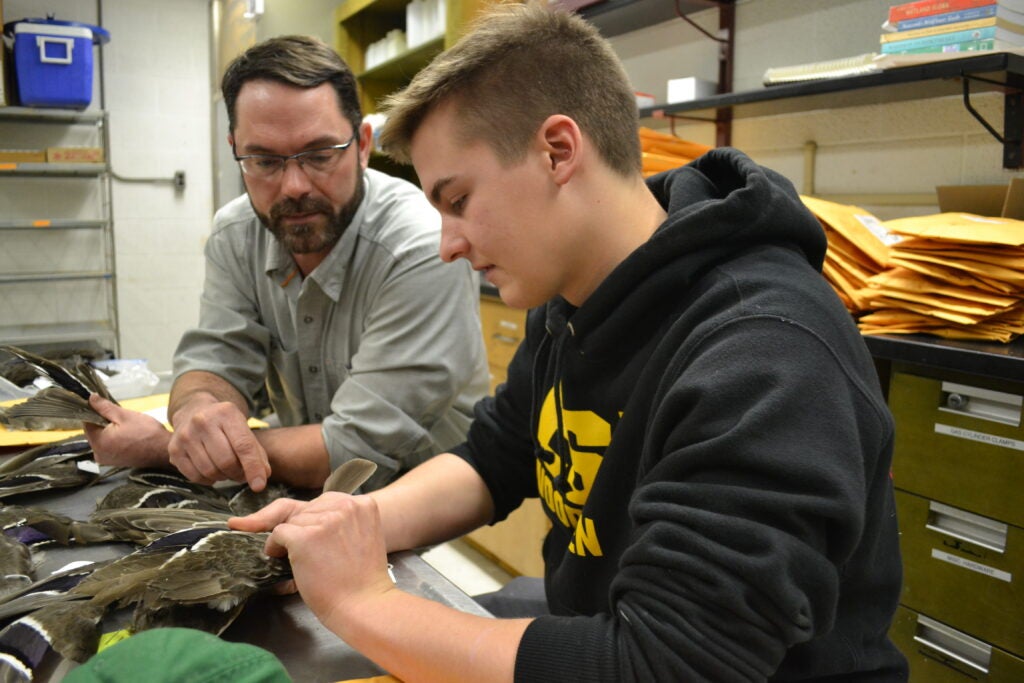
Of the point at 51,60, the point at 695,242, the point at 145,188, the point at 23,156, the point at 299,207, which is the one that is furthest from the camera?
the point at 145,188

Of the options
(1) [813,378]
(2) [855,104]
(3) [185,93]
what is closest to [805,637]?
(1) [813,378]

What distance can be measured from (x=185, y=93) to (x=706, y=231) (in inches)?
194

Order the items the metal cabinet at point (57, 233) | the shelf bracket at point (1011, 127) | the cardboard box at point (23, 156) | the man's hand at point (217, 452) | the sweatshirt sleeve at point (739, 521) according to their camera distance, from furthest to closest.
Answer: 1. the metal cabinet at point (57, 233)
2. the cardboard box at point (23, 156)
3. the shelf bracket at point (1011, 127)
4. the man's hand at point (217, 452)
5. the sweatshirt sleeve at point (739, 521)

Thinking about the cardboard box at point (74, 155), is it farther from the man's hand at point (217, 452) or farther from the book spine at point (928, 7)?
the book spine at point (928, 7)

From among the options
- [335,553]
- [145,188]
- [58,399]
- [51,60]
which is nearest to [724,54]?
[58,399]

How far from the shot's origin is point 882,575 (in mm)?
761

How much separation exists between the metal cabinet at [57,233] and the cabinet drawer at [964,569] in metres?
4.27

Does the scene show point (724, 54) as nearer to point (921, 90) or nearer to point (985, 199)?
point (921, 90)

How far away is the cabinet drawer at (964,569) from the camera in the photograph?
1.38 m

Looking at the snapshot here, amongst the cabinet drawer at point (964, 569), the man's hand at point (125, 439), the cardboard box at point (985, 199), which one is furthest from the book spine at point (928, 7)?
the man's hand at point (125, 439)

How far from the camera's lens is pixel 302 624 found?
798mm

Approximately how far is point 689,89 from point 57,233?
3.91 m

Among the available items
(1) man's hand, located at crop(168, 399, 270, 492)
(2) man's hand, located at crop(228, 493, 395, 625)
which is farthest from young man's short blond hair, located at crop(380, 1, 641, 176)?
(1) man's hand, located at crop(168, 399, 270, 492)

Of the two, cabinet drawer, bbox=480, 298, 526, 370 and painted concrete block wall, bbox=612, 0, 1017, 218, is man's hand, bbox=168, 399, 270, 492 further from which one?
painted concrete block wall, bbox=612, 0, 1017, 218
